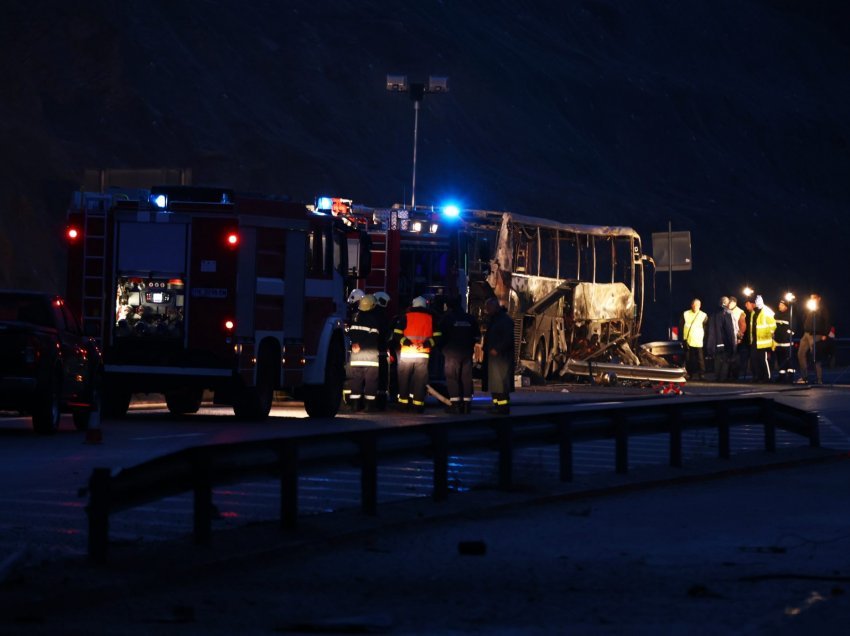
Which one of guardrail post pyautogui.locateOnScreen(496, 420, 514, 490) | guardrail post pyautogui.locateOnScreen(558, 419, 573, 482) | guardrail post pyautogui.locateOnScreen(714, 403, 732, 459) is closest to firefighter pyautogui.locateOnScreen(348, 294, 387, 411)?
guardrail post pyautogui.locateOnScreen(714, 403, 732, 459)

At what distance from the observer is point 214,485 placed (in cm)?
1123

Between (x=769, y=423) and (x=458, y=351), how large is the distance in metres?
8.52

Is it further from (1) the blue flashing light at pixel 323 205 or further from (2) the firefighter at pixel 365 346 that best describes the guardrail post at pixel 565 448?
(2) the firefighter at pixel 365 346

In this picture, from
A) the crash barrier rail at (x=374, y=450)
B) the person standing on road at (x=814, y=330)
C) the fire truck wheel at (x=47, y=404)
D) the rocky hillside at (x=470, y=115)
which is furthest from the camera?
the rocky hillside at (x=470, y=115)

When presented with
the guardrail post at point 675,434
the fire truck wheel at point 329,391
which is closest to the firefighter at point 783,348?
the fire truck wheel at point 329,391

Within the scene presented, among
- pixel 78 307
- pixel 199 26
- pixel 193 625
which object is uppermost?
pixel 199 26

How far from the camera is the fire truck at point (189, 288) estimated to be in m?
25.0

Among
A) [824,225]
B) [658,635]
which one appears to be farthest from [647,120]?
[658,635]

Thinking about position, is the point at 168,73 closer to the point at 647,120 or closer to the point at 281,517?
the point at 647,120

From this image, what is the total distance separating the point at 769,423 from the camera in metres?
19.6

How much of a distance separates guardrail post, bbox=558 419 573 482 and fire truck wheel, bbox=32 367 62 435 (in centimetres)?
787

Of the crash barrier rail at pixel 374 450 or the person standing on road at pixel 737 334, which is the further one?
the person standing on road at pixel 737 334

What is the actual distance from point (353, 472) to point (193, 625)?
8.18 m

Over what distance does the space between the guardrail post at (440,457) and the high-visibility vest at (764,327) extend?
94.9 ft
